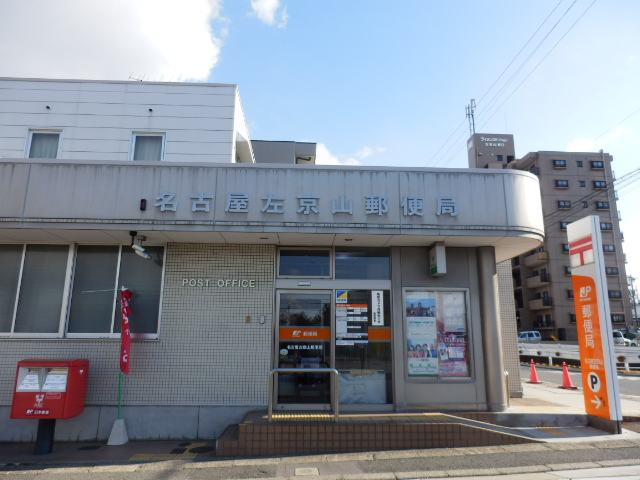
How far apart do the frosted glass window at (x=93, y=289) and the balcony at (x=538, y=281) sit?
45.2 metres

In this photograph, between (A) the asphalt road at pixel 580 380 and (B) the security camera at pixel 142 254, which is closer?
(B) the security camera at pixel 142 254

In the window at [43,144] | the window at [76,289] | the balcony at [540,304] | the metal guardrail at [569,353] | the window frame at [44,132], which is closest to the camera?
the window at [76,289]

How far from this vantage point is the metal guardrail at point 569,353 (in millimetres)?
18703

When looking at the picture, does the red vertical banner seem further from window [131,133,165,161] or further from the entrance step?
window [131,133,165,161]

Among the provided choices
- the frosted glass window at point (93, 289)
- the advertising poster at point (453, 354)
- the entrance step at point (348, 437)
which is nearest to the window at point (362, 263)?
the advertising poster at point (453, 354)

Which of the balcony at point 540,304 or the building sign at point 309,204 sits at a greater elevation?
the balcony at point 540,304

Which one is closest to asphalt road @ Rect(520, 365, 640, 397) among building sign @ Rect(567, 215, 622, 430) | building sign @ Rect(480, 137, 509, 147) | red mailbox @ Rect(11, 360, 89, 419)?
building sign @ Rect(567, 215, 622, 430)

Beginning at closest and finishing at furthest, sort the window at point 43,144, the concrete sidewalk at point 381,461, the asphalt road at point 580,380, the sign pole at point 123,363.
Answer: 1. the concrete sidewalk at point 381,461
2. the sign pole at point 123,363
3. the window at point 43,144
4. the asphalt road at point 580,380

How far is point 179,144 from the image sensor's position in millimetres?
9984

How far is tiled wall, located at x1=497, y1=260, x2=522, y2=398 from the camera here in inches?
408

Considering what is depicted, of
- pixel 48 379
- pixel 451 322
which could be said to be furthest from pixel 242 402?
pixel 451 322

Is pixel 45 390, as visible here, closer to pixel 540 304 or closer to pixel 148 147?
pixel 148 147

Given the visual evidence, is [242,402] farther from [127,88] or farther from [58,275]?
[127,88]

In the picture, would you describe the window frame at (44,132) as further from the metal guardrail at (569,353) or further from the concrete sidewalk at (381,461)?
the metal guardrail at (569,353)
